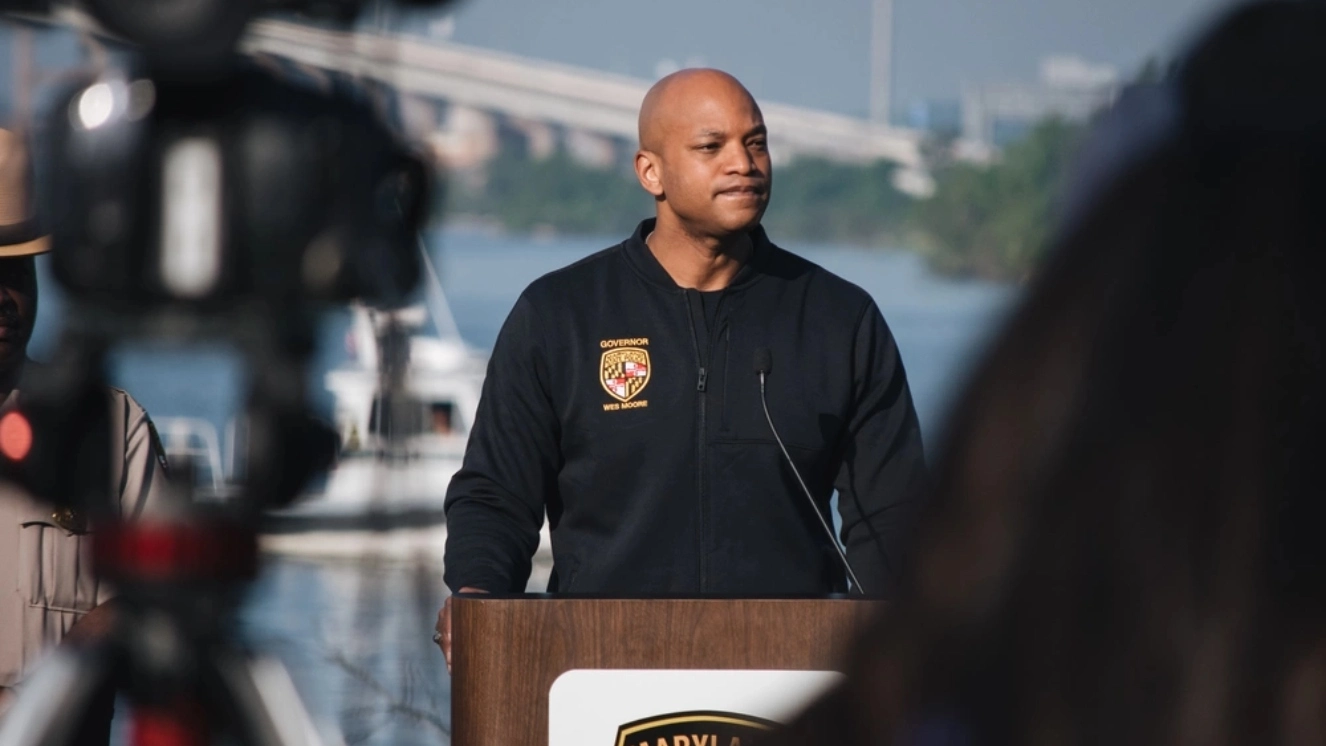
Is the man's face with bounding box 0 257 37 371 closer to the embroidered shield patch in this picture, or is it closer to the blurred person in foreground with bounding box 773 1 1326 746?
the embroidered shield patch

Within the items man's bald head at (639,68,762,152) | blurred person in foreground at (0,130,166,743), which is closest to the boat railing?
blurred person in foreground at (0,130,166,743)

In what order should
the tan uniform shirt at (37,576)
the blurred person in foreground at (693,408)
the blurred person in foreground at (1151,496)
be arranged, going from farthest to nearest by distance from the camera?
the tan uniform shirt at (37,576) < the blurred person in foreground at (693,408) < the blurred person in foreground at (1151,496)

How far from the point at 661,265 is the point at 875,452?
0.41m

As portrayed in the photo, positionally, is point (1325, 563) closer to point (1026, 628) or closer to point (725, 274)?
point (1026, 628)

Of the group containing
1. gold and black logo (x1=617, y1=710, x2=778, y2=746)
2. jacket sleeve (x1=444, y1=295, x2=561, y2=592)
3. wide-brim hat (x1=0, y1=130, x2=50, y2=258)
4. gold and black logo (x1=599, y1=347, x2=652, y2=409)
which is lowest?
gold and black logo (x1=617, y1=710, x2=778, y2=746)

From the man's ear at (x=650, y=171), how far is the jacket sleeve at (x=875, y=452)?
360 mm

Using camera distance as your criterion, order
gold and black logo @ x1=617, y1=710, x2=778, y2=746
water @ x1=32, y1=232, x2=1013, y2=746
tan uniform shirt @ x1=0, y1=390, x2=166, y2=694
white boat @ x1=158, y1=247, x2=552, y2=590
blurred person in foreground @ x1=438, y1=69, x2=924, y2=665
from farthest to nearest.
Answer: tan uniform shirt @ x1=0, y1=390, x2=166, y2=694 → blurred person in foreground @ x1=438, y1=69, x2=924, y2=665 → gold and black logo @ x1=617, y1=710, x2=778, y2=746 → white boat @ x1=158, y1=247, x2=552, y2=590 → water @ x1=32, y1=232, x2=1013, y2=746

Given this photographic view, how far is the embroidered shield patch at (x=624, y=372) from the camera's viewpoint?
8.52ft

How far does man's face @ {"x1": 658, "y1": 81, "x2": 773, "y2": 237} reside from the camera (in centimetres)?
264

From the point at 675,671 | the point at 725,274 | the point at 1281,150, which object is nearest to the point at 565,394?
the point at 725,274

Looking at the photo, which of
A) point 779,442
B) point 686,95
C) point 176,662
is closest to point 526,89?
point 686,95

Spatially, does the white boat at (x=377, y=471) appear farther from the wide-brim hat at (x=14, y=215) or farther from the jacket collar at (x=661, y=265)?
the jacket collar at (x=661, y=265)

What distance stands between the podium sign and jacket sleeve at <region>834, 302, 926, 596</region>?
66 centimetres

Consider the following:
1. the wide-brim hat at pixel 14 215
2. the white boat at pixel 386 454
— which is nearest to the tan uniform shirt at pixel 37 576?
the wide-brim hat at pixel 14 215
